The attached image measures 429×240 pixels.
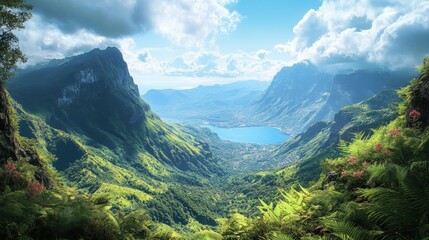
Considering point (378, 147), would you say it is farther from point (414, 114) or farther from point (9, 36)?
point (9, 36)

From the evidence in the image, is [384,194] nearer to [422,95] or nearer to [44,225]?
[44,225]

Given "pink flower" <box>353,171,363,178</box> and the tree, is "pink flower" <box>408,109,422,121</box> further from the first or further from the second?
the tree

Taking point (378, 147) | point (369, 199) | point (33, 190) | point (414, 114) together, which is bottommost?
point (33, 190)

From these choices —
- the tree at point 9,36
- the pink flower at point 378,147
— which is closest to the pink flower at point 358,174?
the pink flower at point 378,147

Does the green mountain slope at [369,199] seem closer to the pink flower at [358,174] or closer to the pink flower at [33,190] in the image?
the pink flower at [358,174]

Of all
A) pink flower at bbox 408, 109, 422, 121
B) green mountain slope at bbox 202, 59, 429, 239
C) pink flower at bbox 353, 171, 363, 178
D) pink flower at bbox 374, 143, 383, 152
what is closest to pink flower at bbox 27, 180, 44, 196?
green mountain slope at bbox 202, 59, 429, 239

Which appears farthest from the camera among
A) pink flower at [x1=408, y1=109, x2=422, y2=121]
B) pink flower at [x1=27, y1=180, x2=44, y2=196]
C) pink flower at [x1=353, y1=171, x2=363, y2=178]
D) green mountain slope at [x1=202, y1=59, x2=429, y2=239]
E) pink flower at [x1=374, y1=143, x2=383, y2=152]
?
pink flower at [x1=408, y1=109, x2=422, y2=121]

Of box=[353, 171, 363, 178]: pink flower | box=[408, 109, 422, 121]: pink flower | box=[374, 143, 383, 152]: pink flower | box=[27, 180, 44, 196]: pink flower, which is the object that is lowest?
box=[27, 180, 44, 196]: pink flower

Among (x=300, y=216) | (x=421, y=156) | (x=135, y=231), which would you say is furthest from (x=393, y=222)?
(x=135, y=231)

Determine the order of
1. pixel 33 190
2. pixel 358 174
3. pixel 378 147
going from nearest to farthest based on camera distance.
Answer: pixel 358 174
pixel 378 147
pixel 33 190

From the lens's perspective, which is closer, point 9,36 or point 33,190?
point 33,190

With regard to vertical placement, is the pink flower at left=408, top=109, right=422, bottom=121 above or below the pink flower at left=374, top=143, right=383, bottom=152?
above

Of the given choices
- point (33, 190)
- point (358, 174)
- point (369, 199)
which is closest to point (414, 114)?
point (358, 174)
